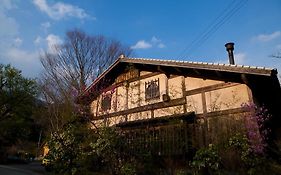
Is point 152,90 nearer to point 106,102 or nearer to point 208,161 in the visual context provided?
point 106,102

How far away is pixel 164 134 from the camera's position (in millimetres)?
11930

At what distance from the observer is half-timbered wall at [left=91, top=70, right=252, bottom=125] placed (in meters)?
11.2

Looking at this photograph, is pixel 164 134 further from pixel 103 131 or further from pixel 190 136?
pixel 103 131

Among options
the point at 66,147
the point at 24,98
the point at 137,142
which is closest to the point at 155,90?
the point at 137,142

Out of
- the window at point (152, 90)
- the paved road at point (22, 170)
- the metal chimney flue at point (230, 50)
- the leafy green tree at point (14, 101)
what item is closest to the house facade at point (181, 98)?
the window at point (152, 90)

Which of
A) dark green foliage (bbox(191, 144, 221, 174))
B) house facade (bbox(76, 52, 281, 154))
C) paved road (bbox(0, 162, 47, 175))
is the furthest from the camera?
paved road (bbox(0, 162, 47, 175))

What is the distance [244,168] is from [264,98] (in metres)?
4.78

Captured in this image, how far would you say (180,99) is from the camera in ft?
41.3

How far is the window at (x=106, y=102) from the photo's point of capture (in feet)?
46.1

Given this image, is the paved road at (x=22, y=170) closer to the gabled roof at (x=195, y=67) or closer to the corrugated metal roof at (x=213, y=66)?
the gabled roof at (x=195, y=67)

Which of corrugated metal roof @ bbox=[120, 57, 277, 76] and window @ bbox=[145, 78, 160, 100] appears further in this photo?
window @ bbox=[145, 78, 160, 100]

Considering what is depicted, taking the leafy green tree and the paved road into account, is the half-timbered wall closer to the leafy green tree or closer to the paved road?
the paved road

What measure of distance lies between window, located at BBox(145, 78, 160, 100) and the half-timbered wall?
57 millimetres

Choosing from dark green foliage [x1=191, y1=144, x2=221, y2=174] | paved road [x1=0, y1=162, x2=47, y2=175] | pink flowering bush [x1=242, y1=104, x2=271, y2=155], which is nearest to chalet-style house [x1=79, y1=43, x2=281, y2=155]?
pink flowering bush [x1=242, y1=104, x2=271, y2=155]
